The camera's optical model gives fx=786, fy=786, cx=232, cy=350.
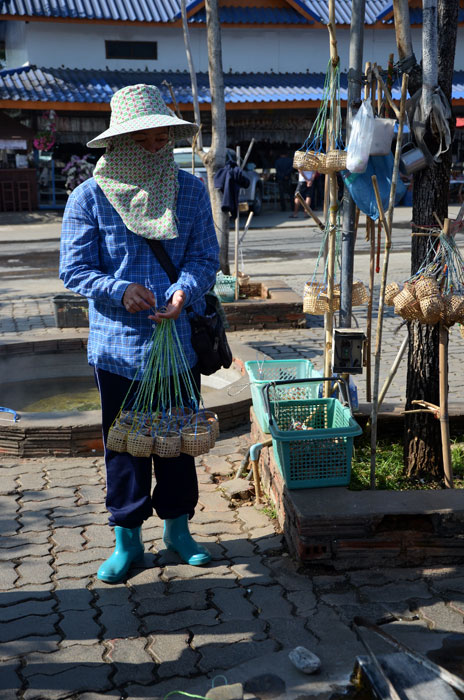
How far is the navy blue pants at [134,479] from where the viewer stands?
3408 mm

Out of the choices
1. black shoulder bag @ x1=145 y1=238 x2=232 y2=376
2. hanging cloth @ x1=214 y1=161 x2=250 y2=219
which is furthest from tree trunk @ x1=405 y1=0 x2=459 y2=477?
hanging cloth @ x1=214 y1=161 x2=250 y2=219

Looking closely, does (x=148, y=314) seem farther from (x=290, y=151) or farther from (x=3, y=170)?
(x=290, y=151)

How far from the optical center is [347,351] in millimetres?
4070

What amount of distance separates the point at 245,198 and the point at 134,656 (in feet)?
61.3

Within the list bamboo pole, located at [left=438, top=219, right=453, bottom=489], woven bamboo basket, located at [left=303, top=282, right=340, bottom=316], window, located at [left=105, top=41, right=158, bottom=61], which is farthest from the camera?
window, located at [left=105, top=41, right=158, bottom=61]

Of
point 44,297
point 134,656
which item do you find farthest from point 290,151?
point 134,656

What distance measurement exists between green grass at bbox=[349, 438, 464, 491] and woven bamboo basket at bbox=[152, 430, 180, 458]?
106 centimetres

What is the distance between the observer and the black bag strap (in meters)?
3.36

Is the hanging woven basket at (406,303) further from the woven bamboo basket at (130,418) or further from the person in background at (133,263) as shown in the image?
the woven bamboo basket at (130,418)

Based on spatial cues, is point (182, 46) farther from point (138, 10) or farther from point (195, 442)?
point (195, 442)

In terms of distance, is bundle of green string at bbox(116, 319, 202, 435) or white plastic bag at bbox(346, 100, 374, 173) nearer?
bundle of green string at bbox(116, 319, 202, 435)

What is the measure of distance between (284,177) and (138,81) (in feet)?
16.2

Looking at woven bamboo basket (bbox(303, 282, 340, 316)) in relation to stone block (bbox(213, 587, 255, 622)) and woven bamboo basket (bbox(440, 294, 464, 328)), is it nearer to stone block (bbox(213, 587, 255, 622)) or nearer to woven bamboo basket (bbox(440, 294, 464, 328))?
woven bamboo basket (bbox(440, 294, 464, 328))

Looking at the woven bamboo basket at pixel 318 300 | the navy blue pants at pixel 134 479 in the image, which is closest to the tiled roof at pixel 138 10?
the woven bamboo basket at pixel 318 300
